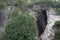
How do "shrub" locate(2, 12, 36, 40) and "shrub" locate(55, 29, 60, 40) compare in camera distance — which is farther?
"shrub" locate(55, 29, 60, 40)

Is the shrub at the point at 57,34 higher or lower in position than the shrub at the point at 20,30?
lower

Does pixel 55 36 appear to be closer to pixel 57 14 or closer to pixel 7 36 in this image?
pixel 7 36

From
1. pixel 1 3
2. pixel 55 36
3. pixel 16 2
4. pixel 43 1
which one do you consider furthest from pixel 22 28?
pixel 43 1

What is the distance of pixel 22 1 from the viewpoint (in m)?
18.8

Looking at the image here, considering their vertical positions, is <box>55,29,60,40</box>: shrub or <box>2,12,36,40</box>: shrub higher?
<box>2,12,36,40</box>: shrub

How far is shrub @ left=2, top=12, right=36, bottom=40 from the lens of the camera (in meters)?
11.1

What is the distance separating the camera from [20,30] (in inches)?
442

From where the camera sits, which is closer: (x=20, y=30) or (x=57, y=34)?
(x=20, y=30)

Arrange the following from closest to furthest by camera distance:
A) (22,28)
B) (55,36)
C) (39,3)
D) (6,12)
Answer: (22,28), (55,36), (6,12), (39,3)

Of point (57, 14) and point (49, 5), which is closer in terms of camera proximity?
point (57, 14)

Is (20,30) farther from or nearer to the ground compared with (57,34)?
farther from the ground

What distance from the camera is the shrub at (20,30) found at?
1112 cm

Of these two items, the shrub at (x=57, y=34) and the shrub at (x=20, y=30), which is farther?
the shrub at (x=57, y=34)

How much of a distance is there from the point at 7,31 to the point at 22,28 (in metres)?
1.07
